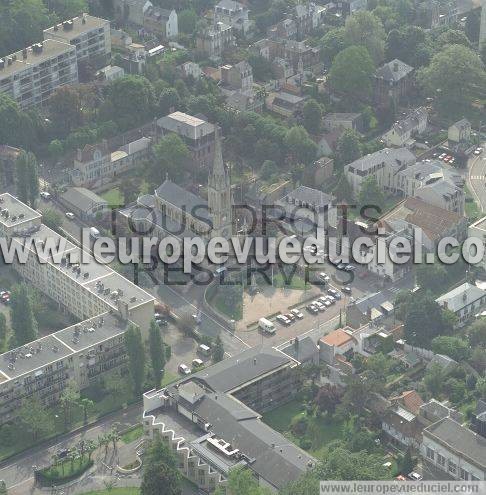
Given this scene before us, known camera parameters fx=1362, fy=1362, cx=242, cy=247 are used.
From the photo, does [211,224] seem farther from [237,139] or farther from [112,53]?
[112,53]

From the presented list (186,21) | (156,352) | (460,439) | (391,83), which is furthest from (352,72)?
(460,439)

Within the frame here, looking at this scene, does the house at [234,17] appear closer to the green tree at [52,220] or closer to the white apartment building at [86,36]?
the white apartment building at [86,36]

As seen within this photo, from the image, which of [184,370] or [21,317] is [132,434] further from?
[21,317]

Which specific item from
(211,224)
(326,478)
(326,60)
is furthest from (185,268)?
(326,60)

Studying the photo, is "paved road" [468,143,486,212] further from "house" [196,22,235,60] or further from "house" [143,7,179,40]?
"house" [143,7,179,40]

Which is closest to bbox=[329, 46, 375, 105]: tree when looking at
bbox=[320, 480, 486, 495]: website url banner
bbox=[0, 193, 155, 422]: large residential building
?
bbox=[0, 193, 155, 422]: large residential building
